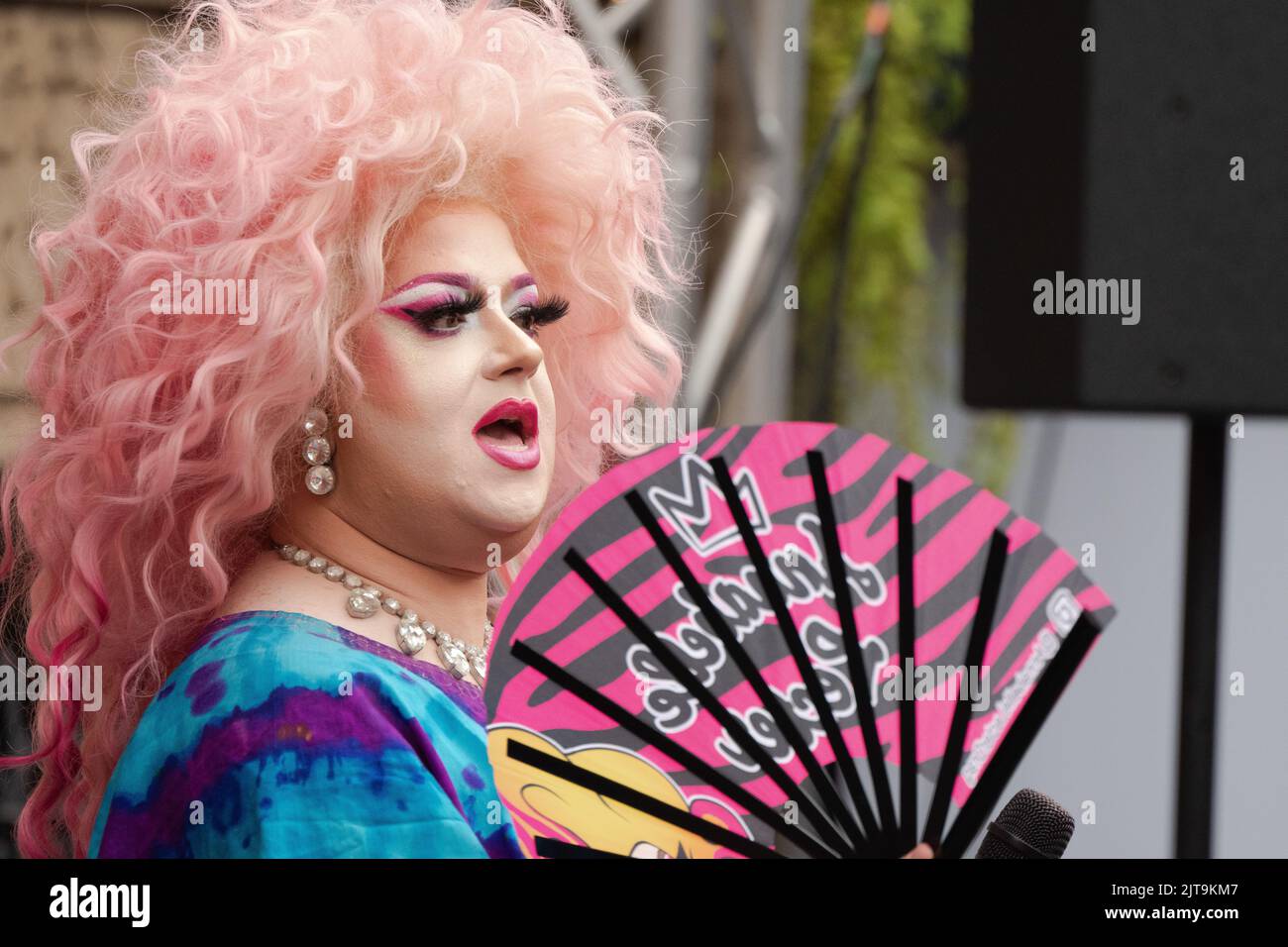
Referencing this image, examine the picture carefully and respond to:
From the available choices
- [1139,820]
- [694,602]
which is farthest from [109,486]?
[1139,820]

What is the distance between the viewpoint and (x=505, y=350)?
1.02m

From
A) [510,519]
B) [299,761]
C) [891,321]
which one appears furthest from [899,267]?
[299,761]

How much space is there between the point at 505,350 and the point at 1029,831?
51 cm

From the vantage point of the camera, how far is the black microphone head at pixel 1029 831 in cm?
98

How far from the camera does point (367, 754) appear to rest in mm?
928

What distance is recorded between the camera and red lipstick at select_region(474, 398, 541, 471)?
1015mm

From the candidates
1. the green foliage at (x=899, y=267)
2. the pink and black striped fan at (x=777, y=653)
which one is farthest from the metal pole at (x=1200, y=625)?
the green foliage at (x=899, y=267)

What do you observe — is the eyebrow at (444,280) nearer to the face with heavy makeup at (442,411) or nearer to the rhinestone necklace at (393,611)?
the face with heavy makeup at (442,411)

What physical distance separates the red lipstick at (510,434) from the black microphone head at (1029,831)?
43 centimetres

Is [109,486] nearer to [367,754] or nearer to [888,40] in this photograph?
[367,754]

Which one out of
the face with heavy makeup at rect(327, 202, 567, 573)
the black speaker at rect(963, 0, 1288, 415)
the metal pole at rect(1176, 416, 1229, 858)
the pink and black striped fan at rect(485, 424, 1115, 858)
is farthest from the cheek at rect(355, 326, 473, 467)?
the metal pole at rect(1176, 416, 1229, 858)

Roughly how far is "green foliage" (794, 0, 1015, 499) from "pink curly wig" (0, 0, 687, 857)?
341cm

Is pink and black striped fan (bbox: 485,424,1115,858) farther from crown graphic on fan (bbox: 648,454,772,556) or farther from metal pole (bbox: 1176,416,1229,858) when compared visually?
metal pole (bbox: 1176,416,1229,858)

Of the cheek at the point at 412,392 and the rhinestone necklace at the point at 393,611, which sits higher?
the cheek at the point at 412,392
